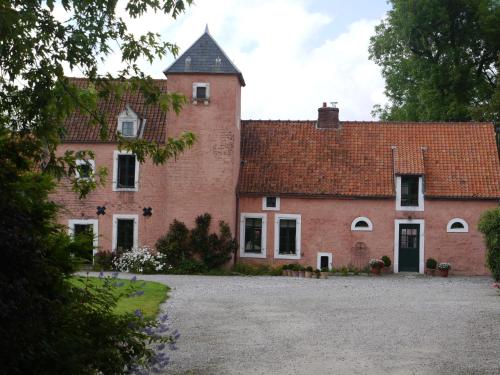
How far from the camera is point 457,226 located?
2786 centimetres

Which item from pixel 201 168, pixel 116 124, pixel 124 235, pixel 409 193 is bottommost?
pixel 124 235

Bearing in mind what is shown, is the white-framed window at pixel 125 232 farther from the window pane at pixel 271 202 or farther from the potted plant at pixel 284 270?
the potted plant at pixel 284 270

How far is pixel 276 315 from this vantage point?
15172 millimetres

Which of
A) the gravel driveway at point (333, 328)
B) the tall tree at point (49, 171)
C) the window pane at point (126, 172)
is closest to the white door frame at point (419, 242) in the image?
the gravel driveway at point (333, 328)

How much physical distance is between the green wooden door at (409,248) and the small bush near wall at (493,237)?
505 cm

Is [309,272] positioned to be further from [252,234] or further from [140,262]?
[140,262]

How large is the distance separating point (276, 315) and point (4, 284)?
10.6m

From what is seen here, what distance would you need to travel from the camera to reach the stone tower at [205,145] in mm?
27656

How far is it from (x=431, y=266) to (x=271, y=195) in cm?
674

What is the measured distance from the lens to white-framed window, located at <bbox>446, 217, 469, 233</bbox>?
27.8m

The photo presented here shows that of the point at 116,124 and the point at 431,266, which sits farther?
the point at 116,124

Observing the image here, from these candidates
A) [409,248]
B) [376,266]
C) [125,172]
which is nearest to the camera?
[376,266]

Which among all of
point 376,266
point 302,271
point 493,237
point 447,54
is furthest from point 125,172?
point 447,54

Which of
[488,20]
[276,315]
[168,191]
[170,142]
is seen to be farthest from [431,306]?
[488,20]
